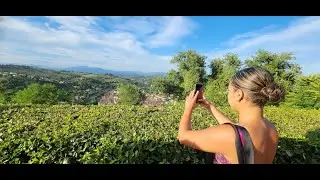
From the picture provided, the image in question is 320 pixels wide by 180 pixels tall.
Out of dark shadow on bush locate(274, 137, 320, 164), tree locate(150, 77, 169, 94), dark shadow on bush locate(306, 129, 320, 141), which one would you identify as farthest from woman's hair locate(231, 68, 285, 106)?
tree locate(150, 77, 169, 94)

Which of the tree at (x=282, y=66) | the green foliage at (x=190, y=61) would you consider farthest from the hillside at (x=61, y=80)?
the tree at (x=282, y=66)

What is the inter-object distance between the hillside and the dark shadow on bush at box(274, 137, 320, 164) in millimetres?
2526

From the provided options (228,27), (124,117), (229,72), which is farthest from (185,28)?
(229,72)

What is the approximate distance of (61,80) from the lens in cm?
518

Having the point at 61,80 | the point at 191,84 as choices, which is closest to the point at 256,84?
the point at 61,80

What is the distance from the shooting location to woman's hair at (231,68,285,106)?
1.45 meters

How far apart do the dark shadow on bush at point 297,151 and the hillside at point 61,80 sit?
8.29 ft

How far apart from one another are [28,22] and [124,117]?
166 cm

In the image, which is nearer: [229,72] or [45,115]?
[45,115]

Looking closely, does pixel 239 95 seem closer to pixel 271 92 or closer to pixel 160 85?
pixel 271 92

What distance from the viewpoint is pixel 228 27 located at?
13.3 ft

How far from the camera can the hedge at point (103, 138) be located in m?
2.60

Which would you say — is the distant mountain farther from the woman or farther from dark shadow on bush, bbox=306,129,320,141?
the woman
